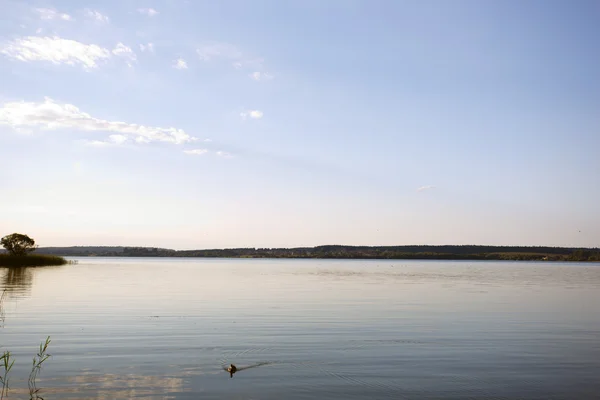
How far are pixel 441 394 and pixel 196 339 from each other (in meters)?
12.5

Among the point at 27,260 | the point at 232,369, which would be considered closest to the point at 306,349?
the point at 232,369

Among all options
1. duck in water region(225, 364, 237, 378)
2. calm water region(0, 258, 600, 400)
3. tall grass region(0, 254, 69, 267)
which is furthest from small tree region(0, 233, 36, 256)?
duck in water region(225, 364, 237, 378)

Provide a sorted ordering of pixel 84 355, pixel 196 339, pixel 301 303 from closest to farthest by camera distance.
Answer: pixel 84 355 < pixel 196 339 < pixel 301 303

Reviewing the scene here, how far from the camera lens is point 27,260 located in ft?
341

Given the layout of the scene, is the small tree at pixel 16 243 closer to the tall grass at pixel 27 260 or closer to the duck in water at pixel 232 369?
the tall grass at pixel 27 260

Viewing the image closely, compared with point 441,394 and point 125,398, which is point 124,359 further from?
point 441,394

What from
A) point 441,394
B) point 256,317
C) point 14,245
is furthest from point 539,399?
point 14,245

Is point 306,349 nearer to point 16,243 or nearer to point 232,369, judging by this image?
point 232,369

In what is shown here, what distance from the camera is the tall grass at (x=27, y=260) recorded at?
97.0 m

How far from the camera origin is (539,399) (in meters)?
14.8

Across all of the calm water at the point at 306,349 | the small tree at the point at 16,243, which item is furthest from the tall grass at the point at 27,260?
the calm water at the point at 306,349

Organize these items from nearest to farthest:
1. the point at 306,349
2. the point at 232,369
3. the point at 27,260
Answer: the point at 232,369
the point at 306,349
the point at 27,260

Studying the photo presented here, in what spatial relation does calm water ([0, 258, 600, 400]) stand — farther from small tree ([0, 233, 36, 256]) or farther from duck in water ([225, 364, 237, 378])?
small tree ([0, 233, 36, 256])

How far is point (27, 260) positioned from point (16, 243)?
4.13 meters
